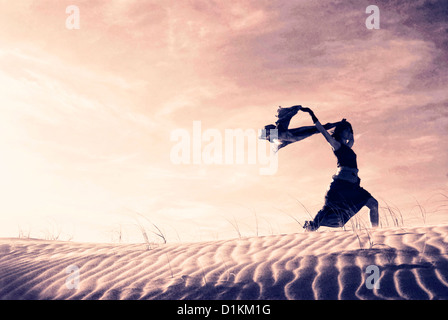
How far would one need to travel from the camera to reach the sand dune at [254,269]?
169 inches

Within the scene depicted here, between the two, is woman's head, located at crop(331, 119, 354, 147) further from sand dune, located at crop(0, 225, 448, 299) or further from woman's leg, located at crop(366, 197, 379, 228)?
sand dune, located at crop(0, 225, 448, 299)

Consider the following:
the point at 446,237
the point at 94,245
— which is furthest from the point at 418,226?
the point at 94,245

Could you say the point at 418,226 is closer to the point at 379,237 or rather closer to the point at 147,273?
the point at 379,237

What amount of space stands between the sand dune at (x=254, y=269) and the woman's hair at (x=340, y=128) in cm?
165

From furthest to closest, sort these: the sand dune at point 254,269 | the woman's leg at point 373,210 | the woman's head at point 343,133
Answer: the woman's head at point 343,133 → the woman's leg at point 373,210 → the sand dune at point 254,269

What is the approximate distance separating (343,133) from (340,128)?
0.09 metres

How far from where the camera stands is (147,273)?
5.16 meters

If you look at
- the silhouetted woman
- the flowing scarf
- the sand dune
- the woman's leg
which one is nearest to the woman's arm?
the silhouetted woman

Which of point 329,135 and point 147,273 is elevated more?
point 329,135

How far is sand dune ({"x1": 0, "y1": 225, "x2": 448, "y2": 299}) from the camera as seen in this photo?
4297 millimetres

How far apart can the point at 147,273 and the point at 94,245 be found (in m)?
2.40

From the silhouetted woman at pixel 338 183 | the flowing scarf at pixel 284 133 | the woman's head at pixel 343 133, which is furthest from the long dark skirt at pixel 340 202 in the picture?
the flowing scarf at pixel 284 133

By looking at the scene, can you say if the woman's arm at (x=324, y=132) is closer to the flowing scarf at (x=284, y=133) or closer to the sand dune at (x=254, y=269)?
the flowing scarf at (x=284, y=133)
